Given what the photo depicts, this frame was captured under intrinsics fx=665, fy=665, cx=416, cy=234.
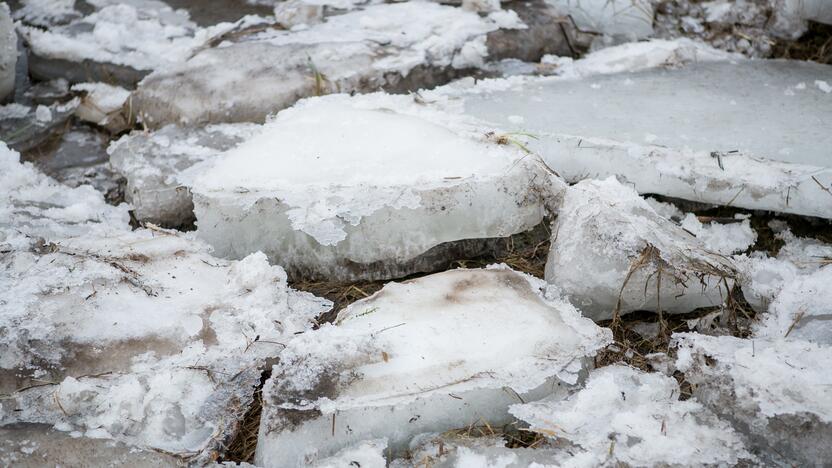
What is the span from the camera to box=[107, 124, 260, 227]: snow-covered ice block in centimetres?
255

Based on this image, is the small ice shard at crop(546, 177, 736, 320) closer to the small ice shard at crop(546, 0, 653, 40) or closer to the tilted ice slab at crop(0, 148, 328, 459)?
the tilted ice slab at crop(0, 148, 328, 459)

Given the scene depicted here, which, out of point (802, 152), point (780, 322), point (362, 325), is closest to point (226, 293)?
point (362, 325)

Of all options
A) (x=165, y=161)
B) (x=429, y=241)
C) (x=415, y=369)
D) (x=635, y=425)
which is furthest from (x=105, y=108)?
(x=635, y=425)

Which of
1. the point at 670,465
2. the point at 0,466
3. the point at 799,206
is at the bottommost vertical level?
the point at 0,466

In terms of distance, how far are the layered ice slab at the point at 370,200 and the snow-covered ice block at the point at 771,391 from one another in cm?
75

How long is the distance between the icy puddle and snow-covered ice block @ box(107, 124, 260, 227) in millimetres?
1061

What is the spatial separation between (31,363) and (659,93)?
2476 millimetres

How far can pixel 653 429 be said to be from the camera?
1.60 m

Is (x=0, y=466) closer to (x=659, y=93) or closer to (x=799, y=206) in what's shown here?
(x=799, y=206)

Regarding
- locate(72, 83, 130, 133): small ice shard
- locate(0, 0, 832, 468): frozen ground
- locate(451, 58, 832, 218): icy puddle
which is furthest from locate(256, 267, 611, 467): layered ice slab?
locate(72, 83, 130, 133): small ice shard

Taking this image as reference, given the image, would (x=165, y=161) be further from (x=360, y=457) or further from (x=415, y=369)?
(x=360, y=457)

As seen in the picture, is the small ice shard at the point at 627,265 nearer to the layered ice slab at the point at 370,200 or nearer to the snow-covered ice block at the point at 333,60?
the layered ice slab at the point at 370,200

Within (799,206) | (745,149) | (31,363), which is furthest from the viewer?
(745,149)

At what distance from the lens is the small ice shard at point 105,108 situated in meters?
3.09
